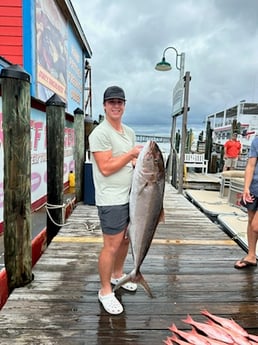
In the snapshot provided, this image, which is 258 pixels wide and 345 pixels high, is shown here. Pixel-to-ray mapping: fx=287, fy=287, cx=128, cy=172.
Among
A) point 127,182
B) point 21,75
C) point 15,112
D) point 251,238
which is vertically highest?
point 21,75

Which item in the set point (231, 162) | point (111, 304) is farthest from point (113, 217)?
point (231, 162)

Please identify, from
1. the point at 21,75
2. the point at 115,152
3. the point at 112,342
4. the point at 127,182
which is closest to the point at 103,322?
the point at 112,342

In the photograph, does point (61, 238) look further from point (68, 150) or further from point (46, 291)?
point (68, 150)

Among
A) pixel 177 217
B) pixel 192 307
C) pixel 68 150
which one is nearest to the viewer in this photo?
pixel 192 307

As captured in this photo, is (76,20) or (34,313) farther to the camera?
(76,20)

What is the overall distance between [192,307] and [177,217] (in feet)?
9.56

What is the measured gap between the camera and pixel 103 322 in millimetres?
2082

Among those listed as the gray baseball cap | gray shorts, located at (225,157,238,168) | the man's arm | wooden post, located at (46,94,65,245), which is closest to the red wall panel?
wooden post, located at (46,94,65,245)

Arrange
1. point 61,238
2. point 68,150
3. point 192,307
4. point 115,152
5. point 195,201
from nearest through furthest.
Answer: point 115,152, point 192,307, point 61,238, point 195,201, point 68,150

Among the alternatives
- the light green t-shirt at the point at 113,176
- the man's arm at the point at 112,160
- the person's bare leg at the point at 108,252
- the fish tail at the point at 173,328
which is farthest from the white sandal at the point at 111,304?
the man's arm at the point at 112,160

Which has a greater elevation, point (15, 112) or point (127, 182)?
point (15, 112)

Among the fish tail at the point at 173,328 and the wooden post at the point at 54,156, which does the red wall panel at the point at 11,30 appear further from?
the fish tail at the point at 173,328

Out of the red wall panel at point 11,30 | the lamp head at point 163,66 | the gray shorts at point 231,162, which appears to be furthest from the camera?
the gray shorts at point 231,162

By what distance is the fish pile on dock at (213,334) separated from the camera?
1844 millimetres
